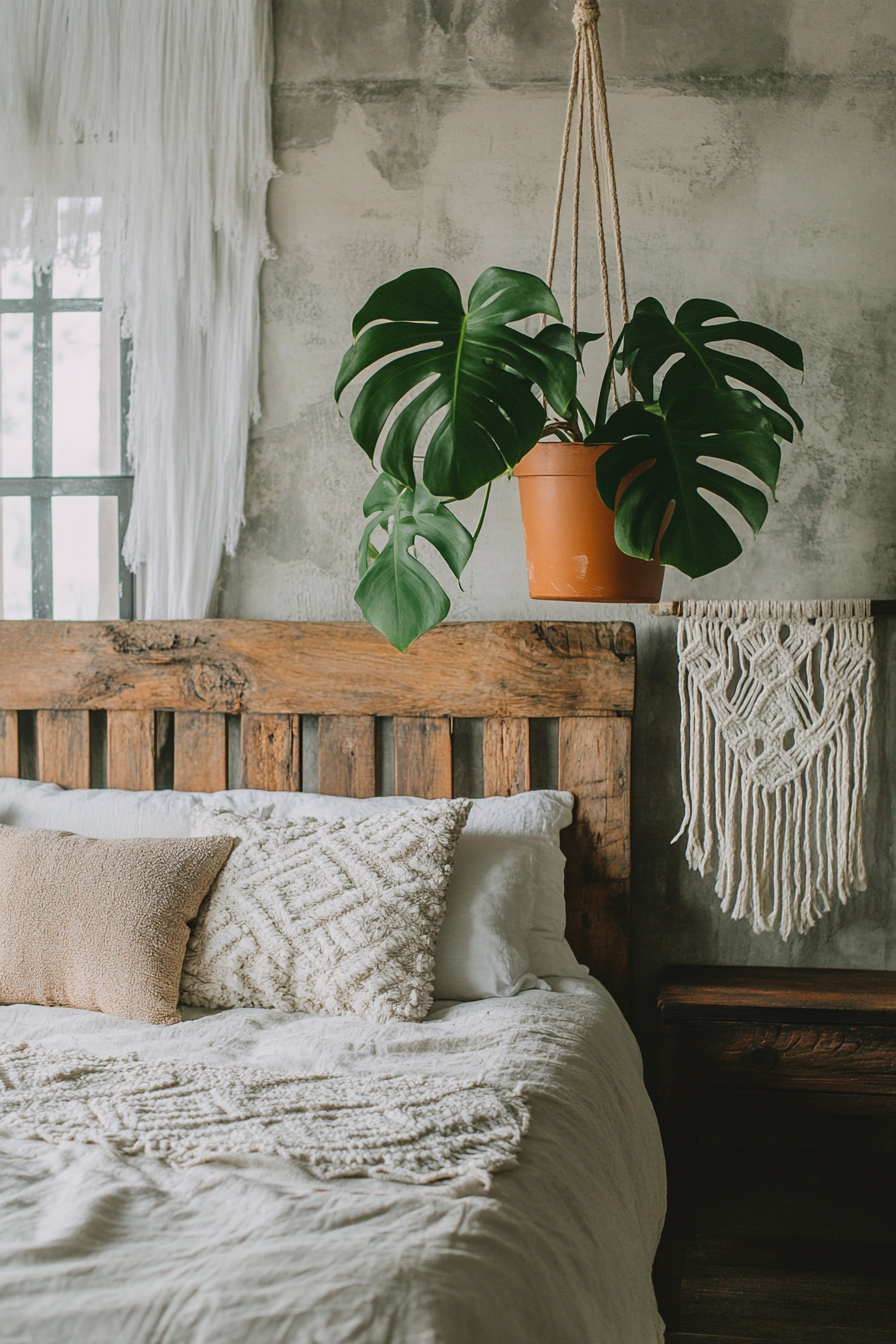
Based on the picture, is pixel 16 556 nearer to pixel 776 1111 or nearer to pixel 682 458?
pixel 682 458

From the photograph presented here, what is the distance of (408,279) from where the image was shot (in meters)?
1.27

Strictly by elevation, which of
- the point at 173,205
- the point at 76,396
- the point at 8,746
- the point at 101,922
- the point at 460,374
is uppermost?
the point at 173,205

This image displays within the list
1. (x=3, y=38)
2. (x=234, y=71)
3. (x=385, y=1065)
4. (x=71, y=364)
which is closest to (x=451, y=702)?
(x=385, y=1065)

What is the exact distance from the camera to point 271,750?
203 cm

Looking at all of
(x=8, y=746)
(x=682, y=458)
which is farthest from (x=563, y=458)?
(x=8, y=746)

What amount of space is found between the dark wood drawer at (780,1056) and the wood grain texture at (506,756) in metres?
0.52

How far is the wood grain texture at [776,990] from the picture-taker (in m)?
1.68

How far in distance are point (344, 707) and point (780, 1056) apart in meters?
1.00

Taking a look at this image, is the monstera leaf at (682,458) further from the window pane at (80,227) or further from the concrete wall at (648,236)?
the window pane at (80,227)

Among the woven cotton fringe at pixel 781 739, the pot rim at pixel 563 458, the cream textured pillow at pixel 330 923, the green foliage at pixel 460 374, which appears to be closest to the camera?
the green foliage at pixel 460 374

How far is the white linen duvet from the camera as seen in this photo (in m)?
0.74

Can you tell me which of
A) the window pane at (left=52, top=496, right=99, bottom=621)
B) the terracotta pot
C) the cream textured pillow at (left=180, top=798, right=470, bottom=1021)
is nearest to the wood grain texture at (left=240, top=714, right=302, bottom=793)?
the cream textured pillow at (left=180, top=798, right=470, bottom=1021)

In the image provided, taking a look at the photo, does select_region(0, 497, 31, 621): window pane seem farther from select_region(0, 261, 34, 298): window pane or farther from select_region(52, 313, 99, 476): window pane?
select_region(0, 261, 34, 298): window pane

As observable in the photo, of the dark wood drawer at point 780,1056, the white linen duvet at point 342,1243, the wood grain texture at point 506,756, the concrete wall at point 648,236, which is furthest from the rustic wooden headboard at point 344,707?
the white linen duvet at point 342,1243
